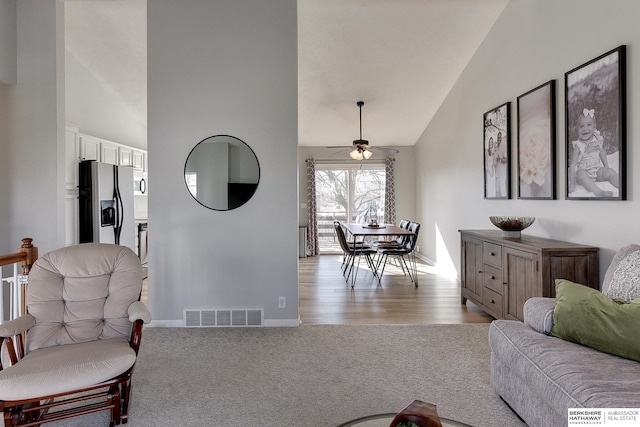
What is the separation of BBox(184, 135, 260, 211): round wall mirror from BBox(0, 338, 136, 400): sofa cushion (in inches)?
74.6

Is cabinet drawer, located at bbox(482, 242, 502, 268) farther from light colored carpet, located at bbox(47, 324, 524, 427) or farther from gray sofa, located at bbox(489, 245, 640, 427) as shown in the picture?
gray sofa, located at bbox(489, 245, 640, 427)

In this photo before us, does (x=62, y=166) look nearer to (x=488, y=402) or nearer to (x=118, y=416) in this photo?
(x=118, y=416)

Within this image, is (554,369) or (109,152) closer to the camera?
(554,369)

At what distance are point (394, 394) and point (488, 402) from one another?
1.83 feet

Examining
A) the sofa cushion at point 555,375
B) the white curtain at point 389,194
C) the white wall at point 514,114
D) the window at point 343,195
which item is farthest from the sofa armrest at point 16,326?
the white curtain at point 389,194

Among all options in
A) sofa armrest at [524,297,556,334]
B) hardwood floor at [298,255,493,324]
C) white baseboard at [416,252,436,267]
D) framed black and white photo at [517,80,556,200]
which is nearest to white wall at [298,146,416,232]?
white baseboard at [416,252,436,267]

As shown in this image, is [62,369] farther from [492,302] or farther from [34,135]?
[492,302]

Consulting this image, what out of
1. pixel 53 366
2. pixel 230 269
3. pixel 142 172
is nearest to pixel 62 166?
pixel 230 269

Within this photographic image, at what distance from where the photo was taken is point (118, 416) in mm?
2107

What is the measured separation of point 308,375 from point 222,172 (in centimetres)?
208

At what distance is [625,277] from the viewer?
2.13 meters

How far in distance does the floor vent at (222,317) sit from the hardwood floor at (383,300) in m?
0.50

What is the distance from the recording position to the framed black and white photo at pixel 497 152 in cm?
434

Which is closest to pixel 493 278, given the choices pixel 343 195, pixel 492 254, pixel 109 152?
pixel 492 254
